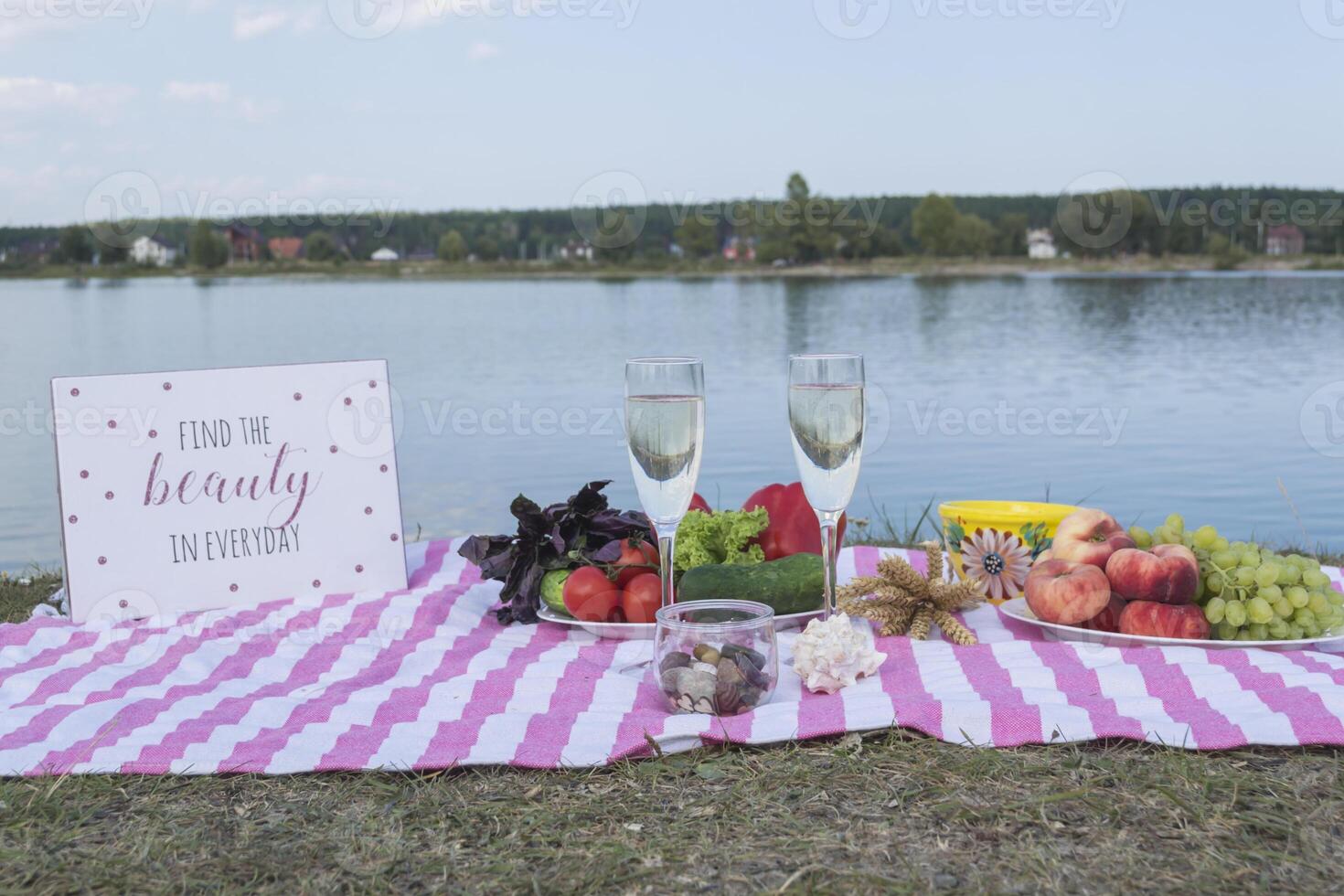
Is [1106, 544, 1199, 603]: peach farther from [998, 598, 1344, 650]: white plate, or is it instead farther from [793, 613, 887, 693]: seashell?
[793, 613, 887, 693]: seashell

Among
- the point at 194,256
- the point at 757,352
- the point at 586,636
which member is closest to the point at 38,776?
the point at 586,636

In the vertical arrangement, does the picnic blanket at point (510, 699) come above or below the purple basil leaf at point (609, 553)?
below

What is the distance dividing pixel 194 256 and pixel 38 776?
65290 millimetres

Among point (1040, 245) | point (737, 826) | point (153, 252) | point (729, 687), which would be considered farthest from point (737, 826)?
point (1040, 245)

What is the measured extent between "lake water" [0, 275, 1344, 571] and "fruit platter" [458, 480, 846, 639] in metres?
3.12

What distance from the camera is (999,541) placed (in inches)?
130

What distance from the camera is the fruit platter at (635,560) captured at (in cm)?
307

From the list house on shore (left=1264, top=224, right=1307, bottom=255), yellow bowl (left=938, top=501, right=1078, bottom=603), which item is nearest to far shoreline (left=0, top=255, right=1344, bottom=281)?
house on shore (left=1264, top=224, right=1307, bottom=255)

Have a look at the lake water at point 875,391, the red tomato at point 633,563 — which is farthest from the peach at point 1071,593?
the lake water at point 875,391

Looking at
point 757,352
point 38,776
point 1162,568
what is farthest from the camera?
point 757,352

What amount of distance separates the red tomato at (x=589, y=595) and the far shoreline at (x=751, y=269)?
5588 cm

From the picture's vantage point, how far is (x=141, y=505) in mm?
3617

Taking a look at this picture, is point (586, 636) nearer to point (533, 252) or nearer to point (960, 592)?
point (960, 592)

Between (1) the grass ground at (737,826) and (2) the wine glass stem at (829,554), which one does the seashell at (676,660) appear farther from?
(2) the wine glass stem at (829,554)
